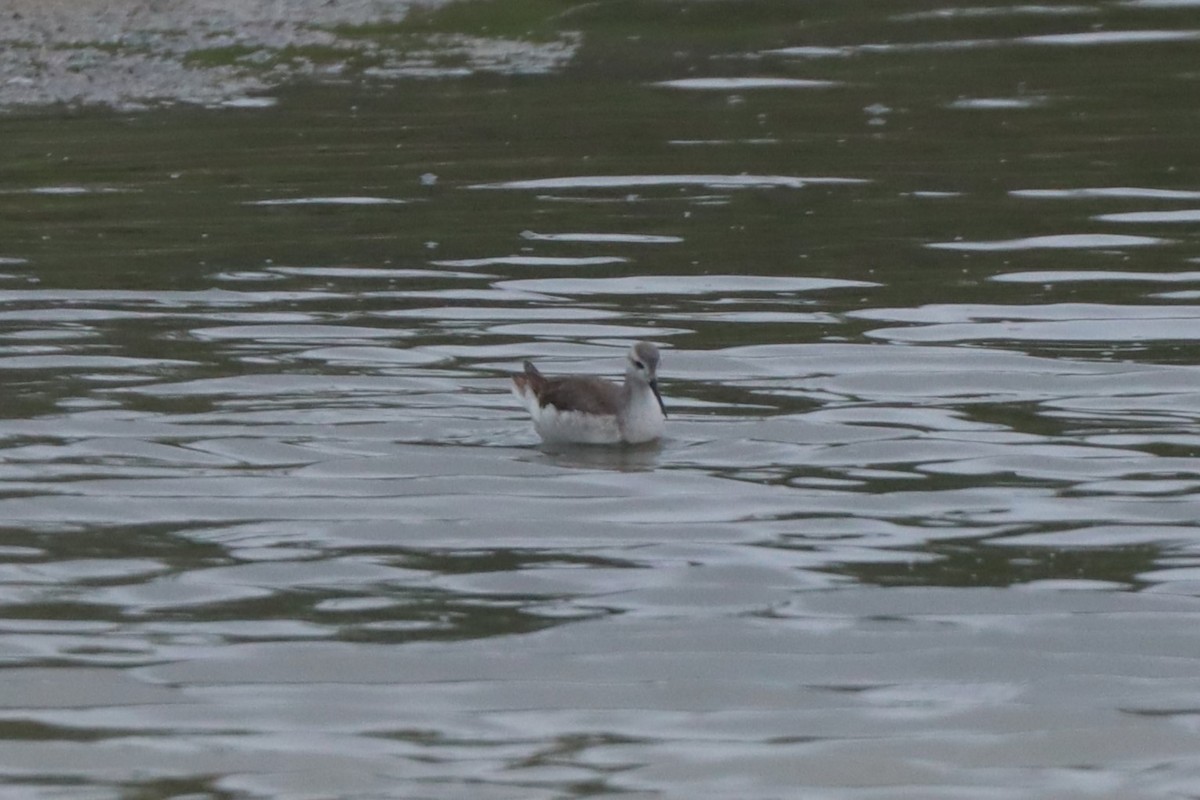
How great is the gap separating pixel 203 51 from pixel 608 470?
18959 mm

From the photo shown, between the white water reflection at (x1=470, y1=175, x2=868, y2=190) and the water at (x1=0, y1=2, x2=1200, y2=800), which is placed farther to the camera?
the white water reflection at (x1=470, y1=175, x2=868, y2=190)

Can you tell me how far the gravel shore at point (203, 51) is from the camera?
26.0 metres

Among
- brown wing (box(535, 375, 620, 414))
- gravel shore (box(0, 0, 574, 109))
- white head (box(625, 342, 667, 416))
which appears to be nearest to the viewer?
white head (box(625, 342, 667, 416))

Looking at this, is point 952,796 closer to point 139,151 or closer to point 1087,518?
point 1087,518

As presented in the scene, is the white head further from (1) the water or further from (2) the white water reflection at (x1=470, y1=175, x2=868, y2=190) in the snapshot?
(2) the white water reflection at (x1=470, y1=175, x2=868, y2=190)

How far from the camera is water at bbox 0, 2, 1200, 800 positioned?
7559 millimetres

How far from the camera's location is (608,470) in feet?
36.2

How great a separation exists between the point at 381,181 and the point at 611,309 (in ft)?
17.7

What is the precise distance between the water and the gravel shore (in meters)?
4.57

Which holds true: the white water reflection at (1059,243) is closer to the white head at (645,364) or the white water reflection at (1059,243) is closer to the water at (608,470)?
the water at (608,470)

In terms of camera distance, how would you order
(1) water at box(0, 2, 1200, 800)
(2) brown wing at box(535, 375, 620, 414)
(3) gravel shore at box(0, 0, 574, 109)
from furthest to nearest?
1. (3) gravel shore at box(0, 0, 574, 109)
2. (2) brown wing at box(535, 375, 620, 414)
3. (1) water at box(0, 2, 1200, 800)

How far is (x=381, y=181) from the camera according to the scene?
770 inches

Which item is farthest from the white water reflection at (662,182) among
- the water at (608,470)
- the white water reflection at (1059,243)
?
the white water reflection at (1059,243)

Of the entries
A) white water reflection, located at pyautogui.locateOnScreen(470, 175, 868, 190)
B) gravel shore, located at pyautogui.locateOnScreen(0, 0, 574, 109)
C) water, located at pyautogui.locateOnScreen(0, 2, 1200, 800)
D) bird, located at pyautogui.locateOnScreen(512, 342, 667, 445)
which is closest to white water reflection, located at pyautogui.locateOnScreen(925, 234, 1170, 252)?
water, located at pyautogui.locateOnScreen(0, 2, 1200, 800)
